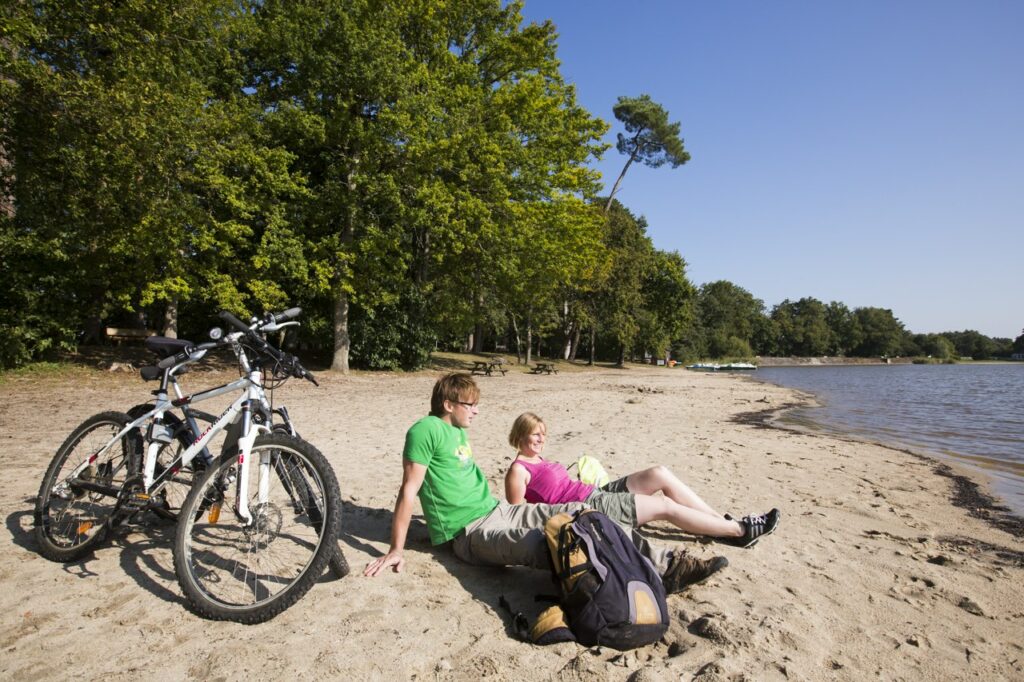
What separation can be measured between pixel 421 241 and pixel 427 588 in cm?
1965

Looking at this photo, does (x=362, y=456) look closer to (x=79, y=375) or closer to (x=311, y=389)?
(x=311, y=389)

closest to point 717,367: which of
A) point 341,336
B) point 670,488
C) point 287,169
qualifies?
point 341,336

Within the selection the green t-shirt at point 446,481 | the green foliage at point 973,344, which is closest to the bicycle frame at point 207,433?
the green t-shirt at point 446,481

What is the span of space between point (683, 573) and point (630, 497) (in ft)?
2.45

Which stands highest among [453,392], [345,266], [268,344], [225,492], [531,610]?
[345,266]

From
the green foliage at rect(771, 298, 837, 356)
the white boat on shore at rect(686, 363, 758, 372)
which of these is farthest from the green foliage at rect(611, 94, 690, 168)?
the green foliage at rect(771, 298, 837, 356)

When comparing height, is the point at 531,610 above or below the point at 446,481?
below

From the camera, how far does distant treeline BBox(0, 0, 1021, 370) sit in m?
12.1

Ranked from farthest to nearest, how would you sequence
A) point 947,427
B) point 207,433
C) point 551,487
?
point 947,427
point 551,487
point 207,433

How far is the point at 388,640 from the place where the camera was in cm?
278

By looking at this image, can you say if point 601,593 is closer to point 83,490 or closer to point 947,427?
point 83,490

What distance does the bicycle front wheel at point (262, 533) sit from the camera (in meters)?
2.89

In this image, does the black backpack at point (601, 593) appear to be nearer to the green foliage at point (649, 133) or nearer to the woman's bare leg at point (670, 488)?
the woman's bare leg at point (670, 488)

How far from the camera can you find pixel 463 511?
147 inches
